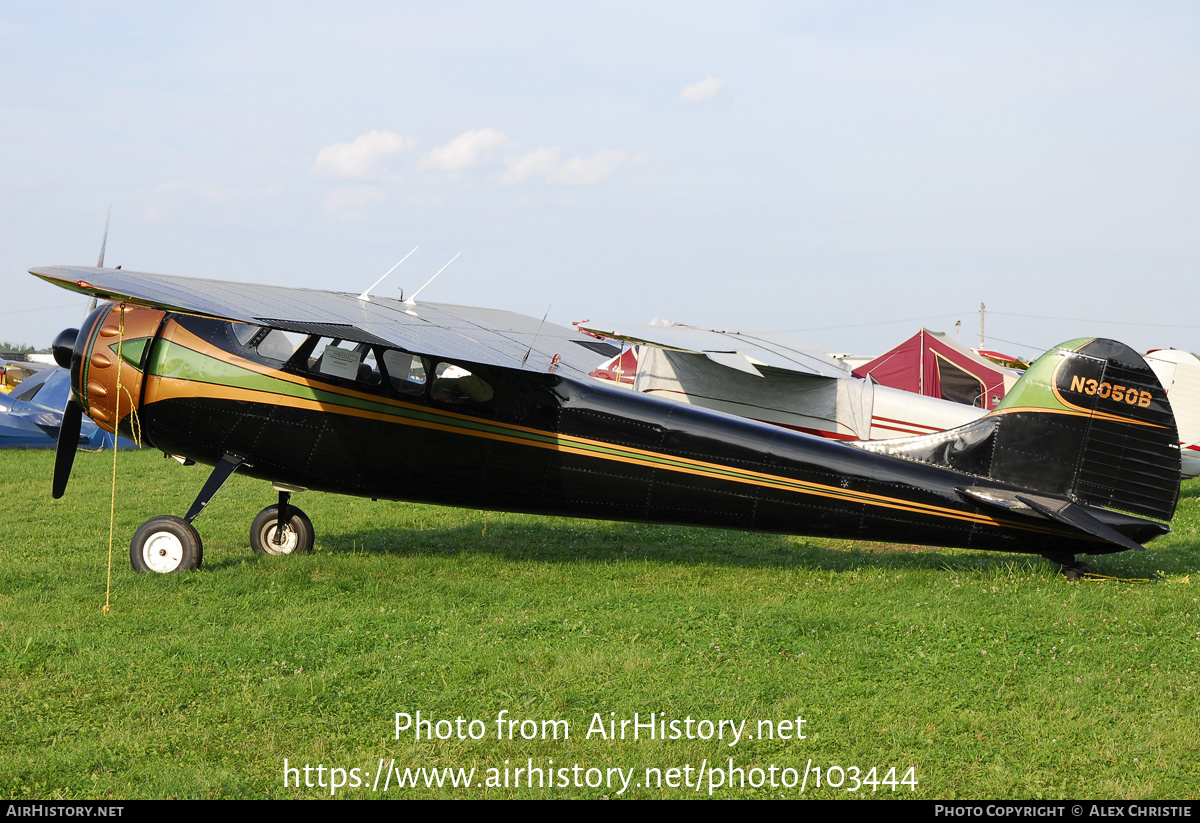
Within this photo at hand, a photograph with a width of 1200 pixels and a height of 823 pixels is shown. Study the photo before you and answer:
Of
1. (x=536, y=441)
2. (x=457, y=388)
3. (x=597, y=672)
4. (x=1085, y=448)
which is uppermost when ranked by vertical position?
(x=457, y=388)

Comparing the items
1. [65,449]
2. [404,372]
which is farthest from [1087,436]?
[65,449]

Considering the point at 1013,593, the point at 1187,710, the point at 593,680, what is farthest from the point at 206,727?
the point at 1013,593

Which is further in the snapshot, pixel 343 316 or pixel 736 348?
pixel 736 348

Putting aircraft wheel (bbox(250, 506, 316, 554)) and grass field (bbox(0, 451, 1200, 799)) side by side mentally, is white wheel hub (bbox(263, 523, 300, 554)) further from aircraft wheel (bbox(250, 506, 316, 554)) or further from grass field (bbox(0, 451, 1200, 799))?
Answer: grass field (bbox(0, 451, 1200, 799))

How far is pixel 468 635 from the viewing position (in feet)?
21.6

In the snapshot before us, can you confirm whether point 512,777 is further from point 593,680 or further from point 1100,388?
point 1100,388

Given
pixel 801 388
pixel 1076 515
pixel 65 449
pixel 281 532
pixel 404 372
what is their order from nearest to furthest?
pixel 1076 515
pixel 404 372
pixel 65 449
pixel 281 532
pixel 801 388

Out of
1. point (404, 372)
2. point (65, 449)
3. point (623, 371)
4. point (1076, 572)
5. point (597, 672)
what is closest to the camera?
point (597, 672)

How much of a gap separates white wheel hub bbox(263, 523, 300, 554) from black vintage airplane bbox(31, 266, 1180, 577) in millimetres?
1079

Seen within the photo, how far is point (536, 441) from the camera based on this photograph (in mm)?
8312

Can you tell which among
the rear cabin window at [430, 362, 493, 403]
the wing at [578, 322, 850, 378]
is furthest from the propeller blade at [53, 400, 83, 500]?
the wing at [578, 322, 850, 378]

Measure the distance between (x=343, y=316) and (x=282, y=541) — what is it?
279 centimetres

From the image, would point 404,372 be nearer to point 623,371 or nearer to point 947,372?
point 623,371
